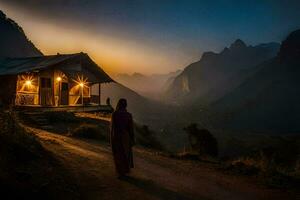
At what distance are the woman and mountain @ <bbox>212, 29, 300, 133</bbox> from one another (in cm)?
7615

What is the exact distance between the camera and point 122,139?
873 centimetres

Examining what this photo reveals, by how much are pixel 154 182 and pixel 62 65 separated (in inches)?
898

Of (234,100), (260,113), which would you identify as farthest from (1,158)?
(234,100)

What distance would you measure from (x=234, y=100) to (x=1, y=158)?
130164 mm

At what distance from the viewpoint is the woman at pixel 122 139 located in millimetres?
8672

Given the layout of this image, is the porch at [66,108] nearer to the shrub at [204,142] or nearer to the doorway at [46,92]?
the doorway at [46,92]

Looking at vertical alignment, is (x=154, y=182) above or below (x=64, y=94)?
below

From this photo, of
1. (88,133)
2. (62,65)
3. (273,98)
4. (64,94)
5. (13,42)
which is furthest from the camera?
(13,42)

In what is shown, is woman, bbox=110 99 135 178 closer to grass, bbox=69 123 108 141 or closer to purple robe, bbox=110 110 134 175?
purple robe, bbox=110 110 134 175

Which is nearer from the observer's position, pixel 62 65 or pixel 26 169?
pixel 26 169

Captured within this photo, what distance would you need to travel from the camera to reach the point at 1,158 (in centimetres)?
704

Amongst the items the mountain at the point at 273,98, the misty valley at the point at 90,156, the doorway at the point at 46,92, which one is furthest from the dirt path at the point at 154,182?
the mountain at the point at 273,98

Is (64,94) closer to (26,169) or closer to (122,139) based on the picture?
(122,139)

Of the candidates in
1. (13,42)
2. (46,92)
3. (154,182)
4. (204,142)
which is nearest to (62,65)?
(46,92)
